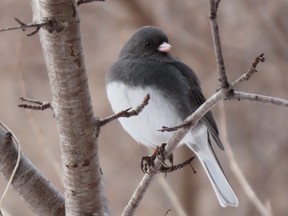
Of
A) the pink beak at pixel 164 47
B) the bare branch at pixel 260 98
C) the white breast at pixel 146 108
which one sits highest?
the pink beak at pixel 164 47

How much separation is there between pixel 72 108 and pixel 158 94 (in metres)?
0.64

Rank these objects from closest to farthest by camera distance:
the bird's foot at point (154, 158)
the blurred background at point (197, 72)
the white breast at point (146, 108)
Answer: the bird's foot at point (154, 158), the white breast at point (146, 108), the blurred background at point (197, 72)

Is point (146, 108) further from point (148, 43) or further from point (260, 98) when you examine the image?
point (260, 98)

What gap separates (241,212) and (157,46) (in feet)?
8.25

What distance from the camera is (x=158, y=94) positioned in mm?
1713

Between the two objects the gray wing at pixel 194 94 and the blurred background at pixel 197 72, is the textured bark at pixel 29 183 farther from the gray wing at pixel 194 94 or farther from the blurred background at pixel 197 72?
the blurred background at pixel 197 72

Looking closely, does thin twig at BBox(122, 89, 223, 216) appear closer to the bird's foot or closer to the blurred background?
the bird's foot

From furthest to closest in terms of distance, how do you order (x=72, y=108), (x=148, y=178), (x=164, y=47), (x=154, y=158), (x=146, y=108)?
(x=164, y=47) → (x=146, y=108) → (x=154, y=158) → (x=148, y=178) → (x=72, y=108)

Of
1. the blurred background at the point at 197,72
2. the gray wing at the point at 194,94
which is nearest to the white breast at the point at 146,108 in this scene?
the gray wing at the point at 194,94

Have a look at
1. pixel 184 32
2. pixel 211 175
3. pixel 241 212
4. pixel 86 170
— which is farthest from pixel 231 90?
pixel 241 212

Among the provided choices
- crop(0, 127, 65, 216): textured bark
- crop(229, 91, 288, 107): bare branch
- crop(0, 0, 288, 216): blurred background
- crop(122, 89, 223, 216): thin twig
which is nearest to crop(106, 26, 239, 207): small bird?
crop(122, 89, 223, 216): thin twig

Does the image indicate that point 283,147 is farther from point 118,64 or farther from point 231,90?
point 231,90

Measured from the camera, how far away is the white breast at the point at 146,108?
1.68 meters

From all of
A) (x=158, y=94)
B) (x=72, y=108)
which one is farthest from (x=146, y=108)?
(x=72, y=108)
